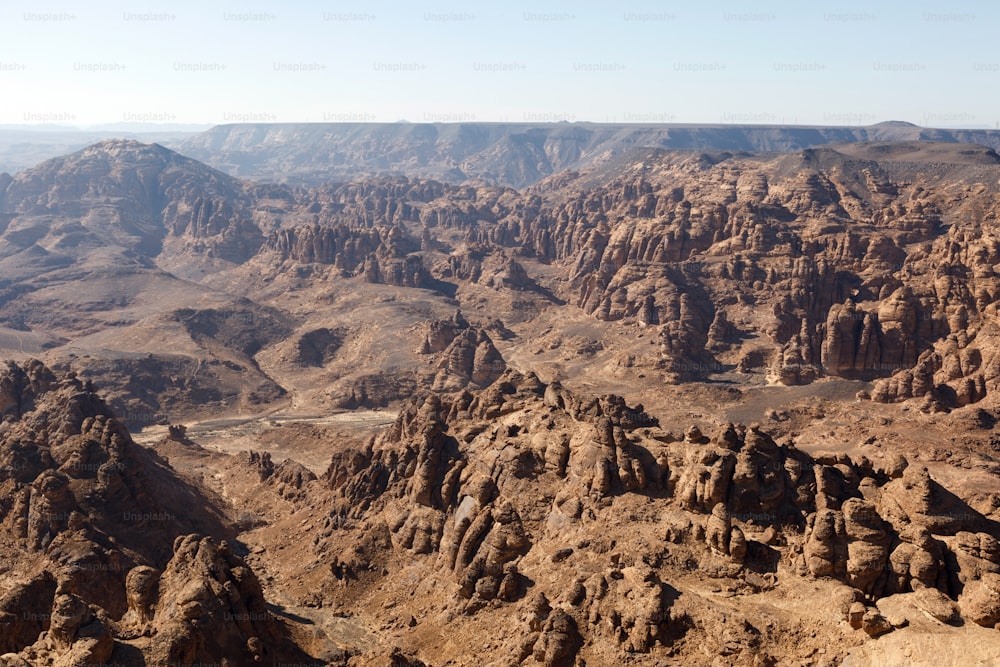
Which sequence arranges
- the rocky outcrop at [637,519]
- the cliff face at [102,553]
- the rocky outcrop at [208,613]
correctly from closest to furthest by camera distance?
1. the cliff face at [102,553]
2. the rocky outcrop at [208,613]
3. the rocky outcrop at [637,519]

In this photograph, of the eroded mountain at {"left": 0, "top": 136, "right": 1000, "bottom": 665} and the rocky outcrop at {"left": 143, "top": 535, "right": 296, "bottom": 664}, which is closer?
the rocky outcrop at {"left": 143, "top": 535, "right": 296, "bottom": 664}

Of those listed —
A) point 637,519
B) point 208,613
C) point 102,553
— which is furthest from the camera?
point 102,553

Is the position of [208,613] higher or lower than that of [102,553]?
higher

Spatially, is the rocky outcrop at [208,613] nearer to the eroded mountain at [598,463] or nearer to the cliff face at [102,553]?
the cliff face at [102,553]

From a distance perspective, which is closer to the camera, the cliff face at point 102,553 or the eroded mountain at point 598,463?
the cliff face at point 102,553

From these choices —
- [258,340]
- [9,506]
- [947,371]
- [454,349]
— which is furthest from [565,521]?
[258,340]

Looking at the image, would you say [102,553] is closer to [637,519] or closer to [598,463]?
[598,463]

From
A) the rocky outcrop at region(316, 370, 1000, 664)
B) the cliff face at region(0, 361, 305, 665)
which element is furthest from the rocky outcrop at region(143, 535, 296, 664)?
the rocky outcrop at region(316, 370, 1000, 664)

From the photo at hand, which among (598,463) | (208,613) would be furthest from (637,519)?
(208,613)

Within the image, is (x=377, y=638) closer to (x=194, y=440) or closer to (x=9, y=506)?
(x=9, y=506)

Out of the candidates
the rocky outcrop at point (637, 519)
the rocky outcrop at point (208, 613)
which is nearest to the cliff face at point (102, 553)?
the rocky outcrop at point (208, 613)

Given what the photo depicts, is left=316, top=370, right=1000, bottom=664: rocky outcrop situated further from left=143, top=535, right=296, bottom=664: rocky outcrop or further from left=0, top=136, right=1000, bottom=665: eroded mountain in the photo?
left=143, top=535, right=296, bottom=664: rocky outcrop
